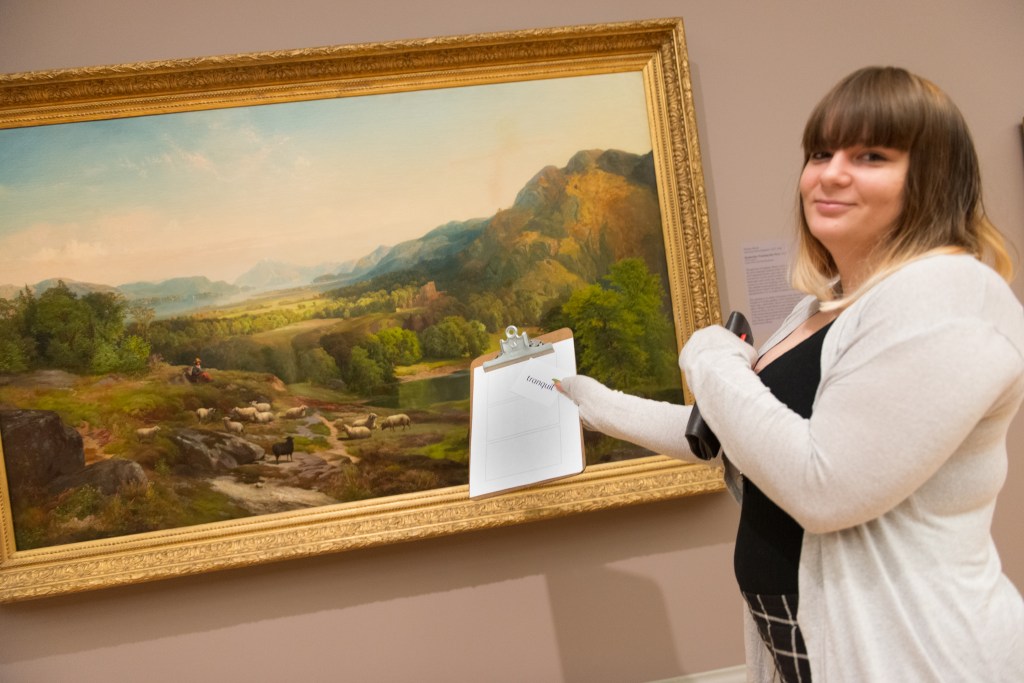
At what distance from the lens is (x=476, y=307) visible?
279 centimetres

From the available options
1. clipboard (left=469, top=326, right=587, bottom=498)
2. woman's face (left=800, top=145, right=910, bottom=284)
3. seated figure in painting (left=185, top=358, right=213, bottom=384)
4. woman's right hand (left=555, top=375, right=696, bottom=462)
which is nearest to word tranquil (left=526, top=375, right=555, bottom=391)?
clipboard (left=469, top=326, right=587, bottom=498)

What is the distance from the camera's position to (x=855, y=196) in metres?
1.32

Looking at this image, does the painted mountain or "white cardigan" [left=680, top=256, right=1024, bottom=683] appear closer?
"white cardigan" [left=680, top=256, right=1024, bottom=683]

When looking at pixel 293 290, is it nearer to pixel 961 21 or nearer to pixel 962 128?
pixel 962 128

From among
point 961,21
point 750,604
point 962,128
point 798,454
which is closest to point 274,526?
point 750,604

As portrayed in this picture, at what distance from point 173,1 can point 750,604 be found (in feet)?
8.56

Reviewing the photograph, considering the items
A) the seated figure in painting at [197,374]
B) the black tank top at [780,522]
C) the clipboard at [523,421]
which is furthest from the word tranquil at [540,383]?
the seated figure in painting at [197,374]

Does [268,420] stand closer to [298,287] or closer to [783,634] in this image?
[298,287]

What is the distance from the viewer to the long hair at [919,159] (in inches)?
50.1

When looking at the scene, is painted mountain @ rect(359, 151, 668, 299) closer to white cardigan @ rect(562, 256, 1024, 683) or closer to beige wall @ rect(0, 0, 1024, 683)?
beige wall @ rect(0, 0, 1024, 683)

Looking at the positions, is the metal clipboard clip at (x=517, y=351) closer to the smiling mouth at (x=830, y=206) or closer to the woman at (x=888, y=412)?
the woman at (x=888, y=412)

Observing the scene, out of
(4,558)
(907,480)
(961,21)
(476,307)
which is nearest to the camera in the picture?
(907,480)

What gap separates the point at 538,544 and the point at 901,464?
1869 mm

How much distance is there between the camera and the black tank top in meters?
1.34
